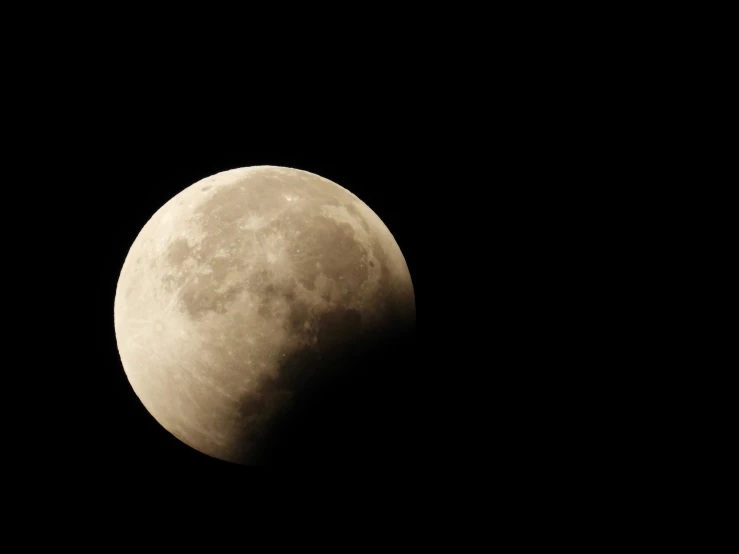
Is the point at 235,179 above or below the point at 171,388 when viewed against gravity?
above

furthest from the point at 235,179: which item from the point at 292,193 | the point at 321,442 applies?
the point at 321,442

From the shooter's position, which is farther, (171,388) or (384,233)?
(384,233)

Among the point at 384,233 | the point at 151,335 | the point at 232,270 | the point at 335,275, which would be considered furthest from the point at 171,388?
the point at 384,233

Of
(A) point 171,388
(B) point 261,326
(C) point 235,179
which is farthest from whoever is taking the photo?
(C) point 235,179

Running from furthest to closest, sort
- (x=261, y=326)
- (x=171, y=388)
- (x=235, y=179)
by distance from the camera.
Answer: (x=235, y=179)
(x=171, y=388)
(x=261, y=326)

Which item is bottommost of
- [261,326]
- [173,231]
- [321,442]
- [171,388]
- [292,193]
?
[321,442]

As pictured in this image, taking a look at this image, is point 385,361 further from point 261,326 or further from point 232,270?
point 232,270
